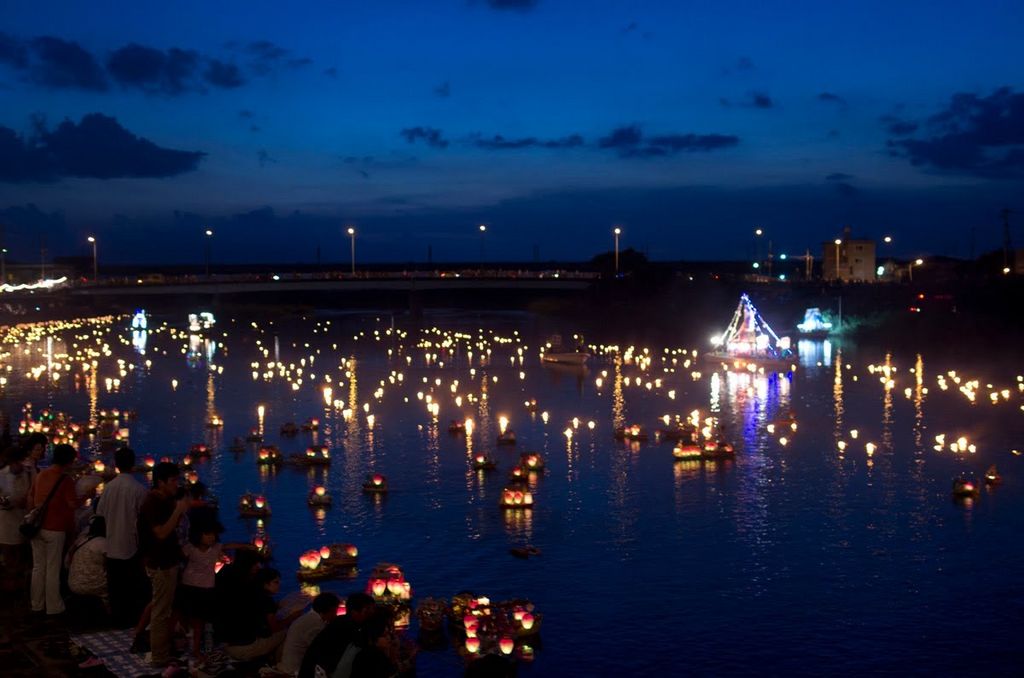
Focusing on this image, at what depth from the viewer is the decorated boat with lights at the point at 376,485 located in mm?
33219

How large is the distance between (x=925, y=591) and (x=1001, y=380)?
45731mm

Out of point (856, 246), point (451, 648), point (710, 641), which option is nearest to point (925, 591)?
point (710, 641)

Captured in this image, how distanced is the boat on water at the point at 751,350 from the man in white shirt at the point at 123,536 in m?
62.5

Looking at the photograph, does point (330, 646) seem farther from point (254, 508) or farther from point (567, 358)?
point (567, 358)

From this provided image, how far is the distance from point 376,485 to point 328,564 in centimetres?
902

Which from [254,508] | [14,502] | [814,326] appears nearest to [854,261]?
[814,326]

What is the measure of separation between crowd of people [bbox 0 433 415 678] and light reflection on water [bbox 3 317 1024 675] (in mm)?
5457

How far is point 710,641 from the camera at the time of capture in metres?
21.2

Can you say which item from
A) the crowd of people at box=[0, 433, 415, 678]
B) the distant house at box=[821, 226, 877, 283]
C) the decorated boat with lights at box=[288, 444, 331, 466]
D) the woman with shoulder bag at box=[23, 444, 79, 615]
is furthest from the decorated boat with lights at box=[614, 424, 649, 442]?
the distant house at box=[821, 226, 877, 283]

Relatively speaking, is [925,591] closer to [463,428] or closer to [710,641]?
[710,641]

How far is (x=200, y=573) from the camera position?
14469mm

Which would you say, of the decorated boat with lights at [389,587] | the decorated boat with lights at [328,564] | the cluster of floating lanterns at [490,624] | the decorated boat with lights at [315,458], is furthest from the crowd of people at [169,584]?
the decorated boat with lights at [315,458]

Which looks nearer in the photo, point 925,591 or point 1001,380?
point 925,591

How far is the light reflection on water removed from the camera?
21844 mm
